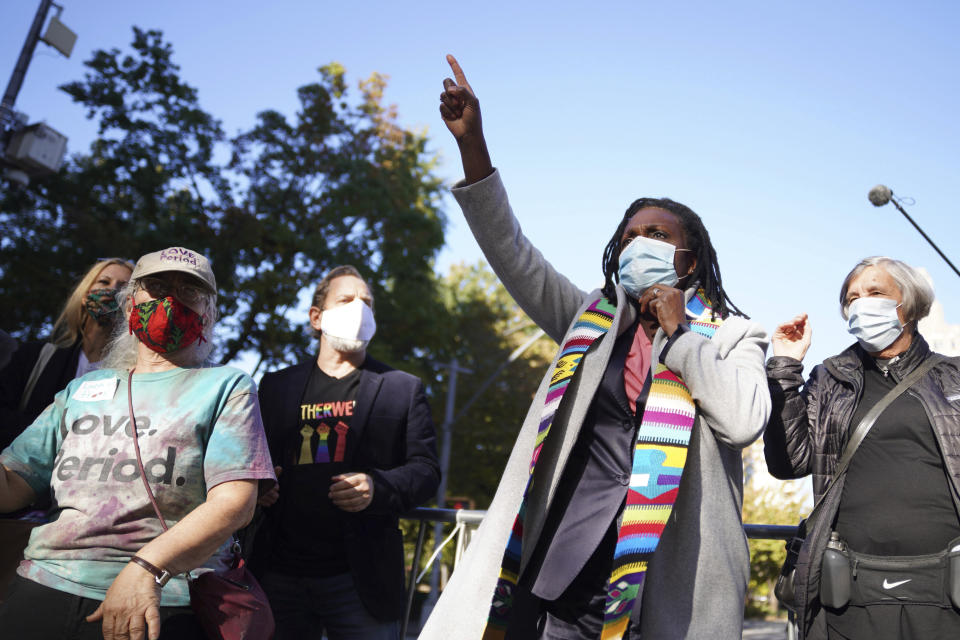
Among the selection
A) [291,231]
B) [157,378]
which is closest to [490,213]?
[157,378]

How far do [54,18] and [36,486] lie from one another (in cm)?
1058

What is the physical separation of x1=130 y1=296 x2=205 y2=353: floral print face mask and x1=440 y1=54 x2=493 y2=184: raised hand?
990mm

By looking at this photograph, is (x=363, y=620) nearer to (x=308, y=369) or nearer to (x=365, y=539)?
(x=365, y=539)

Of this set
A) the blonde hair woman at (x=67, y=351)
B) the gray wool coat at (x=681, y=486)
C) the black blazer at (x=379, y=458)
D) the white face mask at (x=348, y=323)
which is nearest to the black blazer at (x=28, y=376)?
the blonde hair woman at (x=67, y=351)

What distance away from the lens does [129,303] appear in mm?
2625

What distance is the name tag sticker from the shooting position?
7.84 ft

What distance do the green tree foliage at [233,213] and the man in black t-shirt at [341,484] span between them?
38.3ft

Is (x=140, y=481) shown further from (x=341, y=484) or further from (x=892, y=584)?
(x=892, y=584)

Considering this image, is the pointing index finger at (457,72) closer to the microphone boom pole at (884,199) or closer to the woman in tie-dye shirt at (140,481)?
the woman in tie-dye shirt at (140,481)

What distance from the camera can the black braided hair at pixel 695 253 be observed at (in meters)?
3.05

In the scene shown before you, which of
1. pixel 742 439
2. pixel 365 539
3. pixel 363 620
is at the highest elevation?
pixel 742 439

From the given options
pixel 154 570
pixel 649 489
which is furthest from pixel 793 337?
pixel 154 570

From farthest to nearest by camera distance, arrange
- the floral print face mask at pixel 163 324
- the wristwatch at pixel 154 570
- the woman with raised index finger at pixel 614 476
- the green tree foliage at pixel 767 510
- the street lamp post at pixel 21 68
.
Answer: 1. the green tree foliage at pixel 767 510
2. the street lamp post at pixel 21 68
3. the floral print face mask at pixel 163 324
4. the woman with raised index finger at pixel 614 476
5. the wristwatch at pixel 154 570

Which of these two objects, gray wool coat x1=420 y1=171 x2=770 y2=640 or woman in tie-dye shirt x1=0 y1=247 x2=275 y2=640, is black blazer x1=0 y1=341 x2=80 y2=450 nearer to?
woman in tie-dye shirt x1=0 y1=247 x2=275 y2=640
